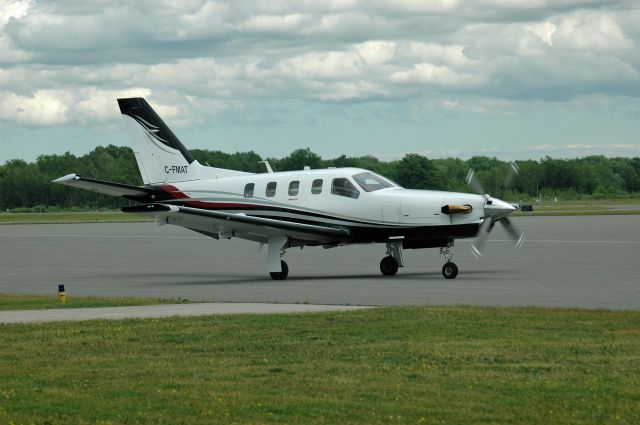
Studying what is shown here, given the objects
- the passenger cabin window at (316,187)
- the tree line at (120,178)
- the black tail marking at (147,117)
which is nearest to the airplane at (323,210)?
the passenger cabin window at (316,187)

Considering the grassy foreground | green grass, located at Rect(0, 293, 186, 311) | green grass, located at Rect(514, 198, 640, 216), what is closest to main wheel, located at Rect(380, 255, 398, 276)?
green grass, located at Rect(0, 293, 186, 311)

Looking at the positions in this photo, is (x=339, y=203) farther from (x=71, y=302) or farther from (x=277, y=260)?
(x=71, y=302)

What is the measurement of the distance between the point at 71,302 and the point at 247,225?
757 centimetres

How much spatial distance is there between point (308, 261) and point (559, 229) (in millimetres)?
22581

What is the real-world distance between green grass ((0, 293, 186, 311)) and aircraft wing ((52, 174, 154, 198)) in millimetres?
6012

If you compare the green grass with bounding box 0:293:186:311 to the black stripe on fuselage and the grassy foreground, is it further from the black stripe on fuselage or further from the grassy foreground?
the black stripe on fuselage

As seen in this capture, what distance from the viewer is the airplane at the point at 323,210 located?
27.6 metres

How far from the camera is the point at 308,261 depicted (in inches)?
1452

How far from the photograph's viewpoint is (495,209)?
2725 centimetres

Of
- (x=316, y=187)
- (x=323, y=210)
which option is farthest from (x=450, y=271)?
(x=316, y=187)

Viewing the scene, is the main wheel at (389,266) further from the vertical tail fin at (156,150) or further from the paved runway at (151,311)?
the paved runway at (151,311)

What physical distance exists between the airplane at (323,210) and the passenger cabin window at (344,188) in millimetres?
Result: 26

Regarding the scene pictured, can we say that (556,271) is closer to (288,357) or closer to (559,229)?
(288,357)

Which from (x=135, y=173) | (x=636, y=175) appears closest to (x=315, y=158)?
(x=135, y=173)
